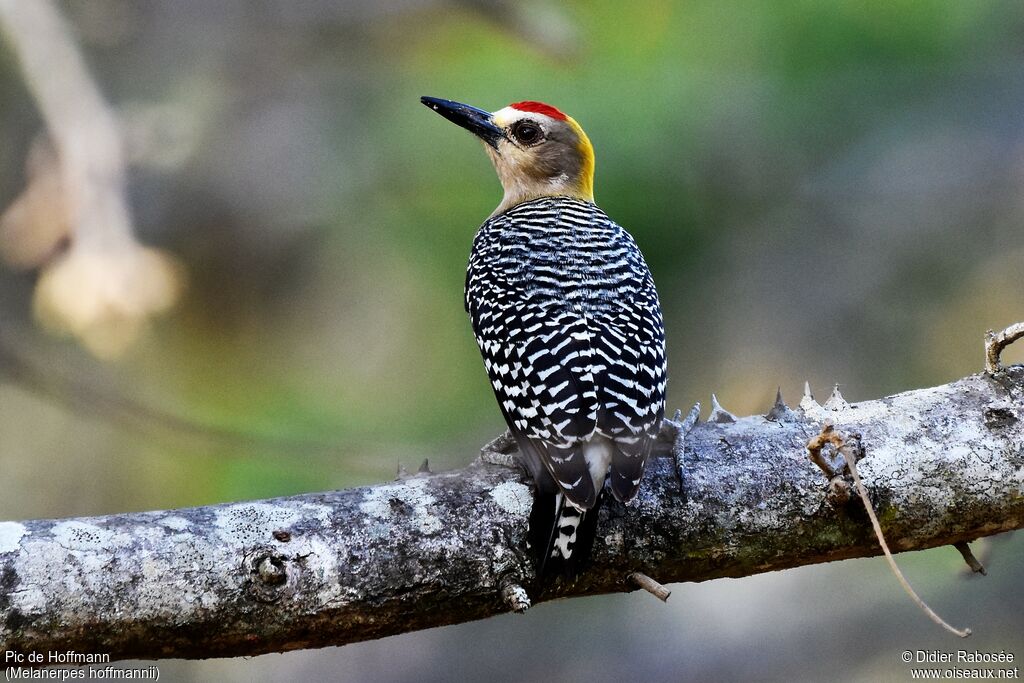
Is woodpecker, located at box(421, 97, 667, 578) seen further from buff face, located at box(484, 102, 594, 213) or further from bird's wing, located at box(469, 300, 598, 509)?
buff face, located at box(484, 102, 594, 213)

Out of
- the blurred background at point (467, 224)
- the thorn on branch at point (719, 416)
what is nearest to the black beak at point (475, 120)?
the blurred background at point (467, 224)

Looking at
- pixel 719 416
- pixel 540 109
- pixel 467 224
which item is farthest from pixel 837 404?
pixel 467 224

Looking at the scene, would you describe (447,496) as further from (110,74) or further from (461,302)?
(110,74)

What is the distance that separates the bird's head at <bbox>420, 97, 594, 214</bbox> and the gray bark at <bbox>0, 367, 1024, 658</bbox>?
2.00 metres

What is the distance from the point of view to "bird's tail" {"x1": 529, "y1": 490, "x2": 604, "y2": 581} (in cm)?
289

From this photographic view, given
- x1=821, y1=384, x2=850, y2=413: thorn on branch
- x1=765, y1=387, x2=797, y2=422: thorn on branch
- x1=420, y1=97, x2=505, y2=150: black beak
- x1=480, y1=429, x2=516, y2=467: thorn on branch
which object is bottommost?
x1=480, y1=429, x2=516, y2=467: thorn on branch

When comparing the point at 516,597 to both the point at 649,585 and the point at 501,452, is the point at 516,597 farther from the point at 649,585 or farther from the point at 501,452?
the point at 501,452

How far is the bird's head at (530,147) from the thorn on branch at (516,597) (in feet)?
8.42

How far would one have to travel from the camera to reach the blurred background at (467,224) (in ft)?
20.5

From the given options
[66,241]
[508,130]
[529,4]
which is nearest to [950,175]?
[529,4]

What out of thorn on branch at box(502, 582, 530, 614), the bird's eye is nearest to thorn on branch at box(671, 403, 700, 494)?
thorn on branch at box(502, 582, 530, 614)

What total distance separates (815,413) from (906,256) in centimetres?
396

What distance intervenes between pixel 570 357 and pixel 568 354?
18 millimetres

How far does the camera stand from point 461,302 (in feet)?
23.3
